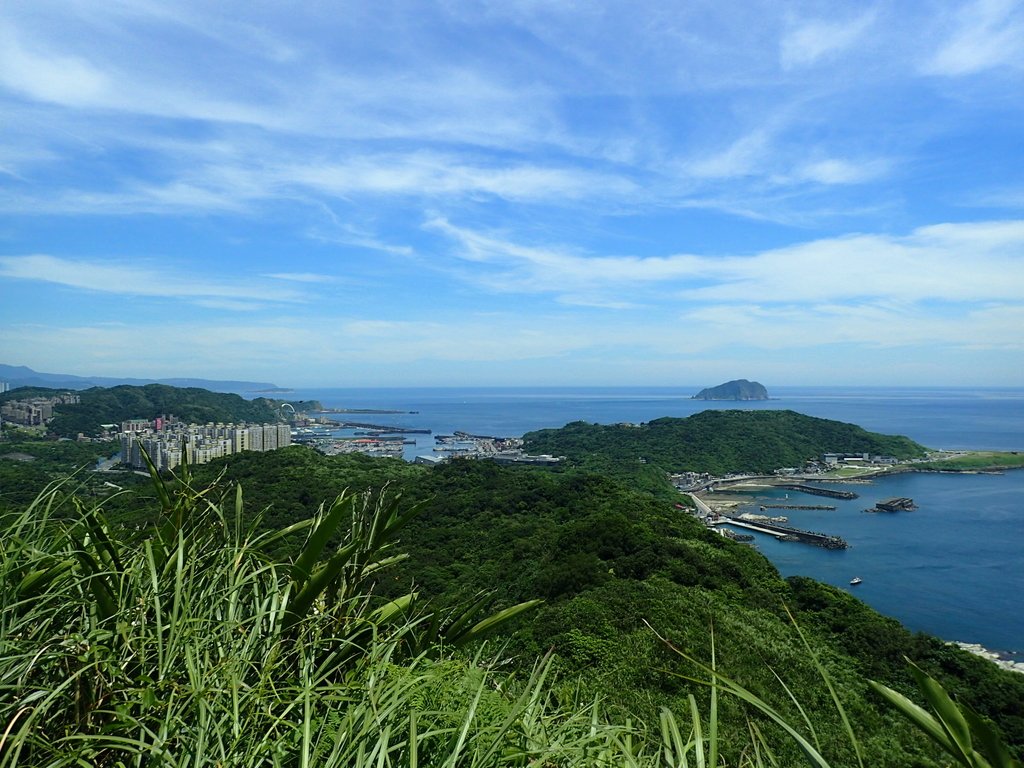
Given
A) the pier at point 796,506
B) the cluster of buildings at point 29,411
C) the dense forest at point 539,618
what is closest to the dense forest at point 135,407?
the cluster of buildings at point 29,411

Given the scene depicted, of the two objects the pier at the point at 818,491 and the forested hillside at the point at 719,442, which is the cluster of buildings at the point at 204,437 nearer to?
the forested hillside at the point at 719,442

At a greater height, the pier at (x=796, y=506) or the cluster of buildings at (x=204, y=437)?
the cluster of buildings at (x=204, y=437)

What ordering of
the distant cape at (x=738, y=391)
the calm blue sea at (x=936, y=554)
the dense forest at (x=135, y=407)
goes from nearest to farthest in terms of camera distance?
1. the calm blue sea at (x=936, y=554)
2. the dense forest at (x=135, y=407)
3. the distant cape at (x=738, y=391)

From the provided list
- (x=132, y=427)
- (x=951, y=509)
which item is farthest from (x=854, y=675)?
(x=132, y=427)

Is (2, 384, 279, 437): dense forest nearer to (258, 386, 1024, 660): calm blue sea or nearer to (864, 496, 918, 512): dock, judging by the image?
(258, 386, 1024, 660): calm blue sea

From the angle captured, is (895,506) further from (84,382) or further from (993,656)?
(84,382)

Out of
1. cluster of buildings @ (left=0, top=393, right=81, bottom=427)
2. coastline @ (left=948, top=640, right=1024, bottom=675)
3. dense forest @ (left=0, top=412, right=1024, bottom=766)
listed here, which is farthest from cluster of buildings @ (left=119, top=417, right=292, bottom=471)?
coastline @ (left=948, top=640, right=1024, bottom=675)

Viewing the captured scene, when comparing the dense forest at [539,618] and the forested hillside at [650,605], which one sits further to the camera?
the forested hillside at [650,605]

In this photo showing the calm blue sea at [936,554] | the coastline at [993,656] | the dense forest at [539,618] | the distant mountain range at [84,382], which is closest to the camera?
the dense forest at [539,618]

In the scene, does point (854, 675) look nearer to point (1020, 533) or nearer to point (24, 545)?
point (24, 545)
